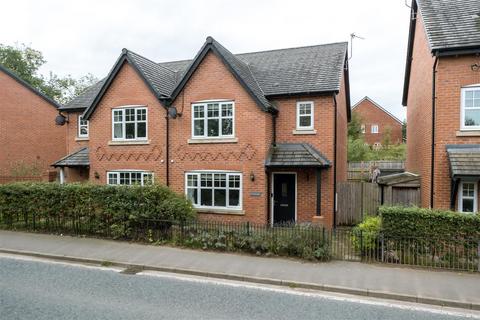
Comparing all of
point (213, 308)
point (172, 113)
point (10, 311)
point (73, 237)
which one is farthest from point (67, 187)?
point (213, 308)

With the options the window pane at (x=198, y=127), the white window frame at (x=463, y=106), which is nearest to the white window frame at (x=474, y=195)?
the white window frame at (x=463, y=106)

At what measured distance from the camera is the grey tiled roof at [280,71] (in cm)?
1455

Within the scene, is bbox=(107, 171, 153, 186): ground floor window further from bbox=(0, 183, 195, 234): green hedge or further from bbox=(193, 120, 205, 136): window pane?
bbox=(0, 183, 195, 234): green hedge

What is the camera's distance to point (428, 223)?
895 centimetres

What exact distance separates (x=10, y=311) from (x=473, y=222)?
1016cm

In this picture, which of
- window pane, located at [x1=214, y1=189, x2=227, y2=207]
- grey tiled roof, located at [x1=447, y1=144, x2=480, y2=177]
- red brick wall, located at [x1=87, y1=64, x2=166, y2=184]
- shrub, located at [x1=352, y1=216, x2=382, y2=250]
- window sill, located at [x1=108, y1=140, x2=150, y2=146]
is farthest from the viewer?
window sill, located at [x1=108, y1=140, x2=150, y2=146]

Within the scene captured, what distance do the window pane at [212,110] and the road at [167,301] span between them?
7971 millimetres

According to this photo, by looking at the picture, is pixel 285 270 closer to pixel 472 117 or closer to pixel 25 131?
pixel 472 117

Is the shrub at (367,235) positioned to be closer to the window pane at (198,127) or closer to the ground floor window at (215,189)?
Answer: the ground floor window at (215,189)

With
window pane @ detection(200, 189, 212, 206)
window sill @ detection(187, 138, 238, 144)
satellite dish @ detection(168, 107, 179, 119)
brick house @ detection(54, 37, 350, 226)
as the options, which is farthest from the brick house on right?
Result: satellite dish @ detection(168, 107, 179, 119)

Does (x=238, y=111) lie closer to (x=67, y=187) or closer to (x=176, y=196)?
(x=176, y=196)

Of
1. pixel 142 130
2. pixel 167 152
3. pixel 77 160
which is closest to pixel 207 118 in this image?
pixel 167 152

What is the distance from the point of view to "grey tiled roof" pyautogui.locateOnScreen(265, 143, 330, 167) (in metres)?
13.5

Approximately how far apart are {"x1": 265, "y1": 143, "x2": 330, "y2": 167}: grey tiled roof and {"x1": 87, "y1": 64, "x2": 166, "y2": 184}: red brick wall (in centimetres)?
497
